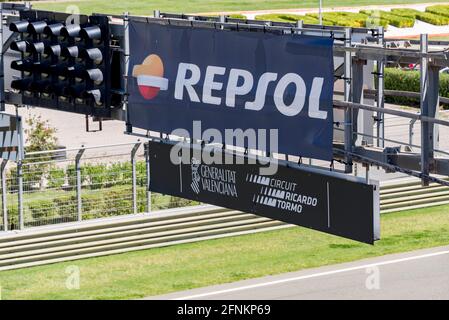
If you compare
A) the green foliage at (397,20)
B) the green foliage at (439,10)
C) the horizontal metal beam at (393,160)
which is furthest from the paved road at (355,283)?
the green foliage at (439,10)

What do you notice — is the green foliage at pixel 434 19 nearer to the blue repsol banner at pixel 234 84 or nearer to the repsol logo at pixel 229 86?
the blue repsol banner at pixel 234 84

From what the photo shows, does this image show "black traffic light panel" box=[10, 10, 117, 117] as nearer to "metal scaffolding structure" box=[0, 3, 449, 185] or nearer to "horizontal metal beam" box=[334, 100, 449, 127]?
"metal scaffolding structure" box=[0, 3, 449, 185]

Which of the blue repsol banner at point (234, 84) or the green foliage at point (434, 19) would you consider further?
the green foliage at point (434, 19)

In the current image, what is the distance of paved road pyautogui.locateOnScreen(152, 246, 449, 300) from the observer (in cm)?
1959

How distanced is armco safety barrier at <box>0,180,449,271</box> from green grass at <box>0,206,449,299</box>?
218 millimetres

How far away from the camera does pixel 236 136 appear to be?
15555 mm

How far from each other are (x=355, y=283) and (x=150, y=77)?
237 inches

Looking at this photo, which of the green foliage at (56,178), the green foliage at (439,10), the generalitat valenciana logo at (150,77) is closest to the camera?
the generalitat valenciana logo at (150,77)

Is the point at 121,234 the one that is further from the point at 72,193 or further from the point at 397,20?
the point at 397,20

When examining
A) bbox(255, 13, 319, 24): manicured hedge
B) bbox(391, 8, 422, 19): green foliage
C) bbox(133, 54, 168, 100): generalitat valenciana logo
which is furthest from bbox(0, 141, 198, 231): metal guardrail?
bbox(391, 8, 422, 19): green foliage

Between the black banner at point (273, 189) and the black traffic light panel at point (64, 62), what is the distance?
199 centimetres

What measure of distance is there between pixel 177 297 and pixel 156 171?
3.29m

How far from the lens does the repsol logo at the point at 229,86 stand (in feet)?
46.5

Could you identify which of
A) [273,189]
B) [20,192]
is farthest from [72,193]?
[273,189]
